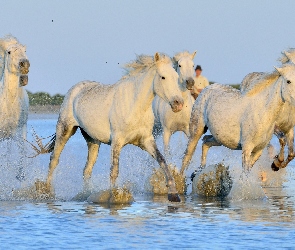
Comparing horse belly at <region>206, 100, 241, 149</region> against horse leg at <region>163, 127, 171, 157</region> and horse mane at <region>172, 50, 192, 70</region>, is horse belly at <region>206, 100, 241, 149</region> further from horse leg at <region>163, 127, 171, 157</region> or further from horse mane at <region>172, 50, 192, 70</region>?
horse leg at <region>163, 127, 171, 157</region>

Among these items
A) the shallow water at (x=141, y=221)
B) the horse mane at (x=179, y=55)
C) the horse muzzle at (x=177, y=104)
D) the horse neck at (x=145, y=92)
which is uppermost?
the horse mane at (x=179, y=55)

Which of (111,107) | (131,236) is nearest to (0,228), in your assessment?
(131,236)

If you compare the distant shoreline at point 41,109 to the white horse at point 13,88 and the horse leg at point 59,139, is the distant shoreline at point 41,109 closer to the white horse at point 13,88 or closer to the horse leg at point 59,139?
the white horse at point 13,88

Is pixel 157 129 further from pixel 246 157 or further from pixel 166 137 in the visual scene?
pixel 246 157

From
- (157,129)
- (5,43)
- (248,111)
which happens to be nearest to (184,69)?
(157,129)

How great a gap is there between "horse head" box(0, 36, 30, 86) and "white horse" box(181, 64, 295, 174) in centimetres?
295

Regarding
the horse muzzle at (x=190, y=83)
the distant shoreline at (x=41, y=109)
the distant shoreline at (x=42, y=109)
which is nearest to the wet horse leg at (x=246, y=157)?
the horse muzzle at (x=190, y=83)

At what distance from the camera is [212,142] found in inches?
656

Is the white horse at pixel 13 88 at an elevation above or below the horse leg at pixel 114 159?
above

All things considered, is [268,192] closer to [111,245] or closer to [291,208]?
[291,208]

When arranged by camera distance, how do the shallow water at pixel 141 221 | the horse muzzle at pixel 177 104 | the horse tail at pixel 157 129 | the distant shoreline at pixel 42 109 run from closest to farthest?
the shallow water at pixel 141 221, the horse muzzle at pixel 177 104, the horse tail at pixel 157 129, the distant shoreline at pixel 42 109

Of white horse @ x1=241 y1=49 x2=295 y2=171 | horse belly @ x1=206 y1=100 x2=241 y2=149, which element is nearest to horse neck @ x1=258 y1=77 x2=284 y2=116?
horse belly @ x1=206 y1=100 x2=241 y2=149

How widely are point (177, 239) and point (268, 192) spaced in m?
5.45

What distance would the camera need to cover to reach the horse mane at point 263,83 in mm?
14273
